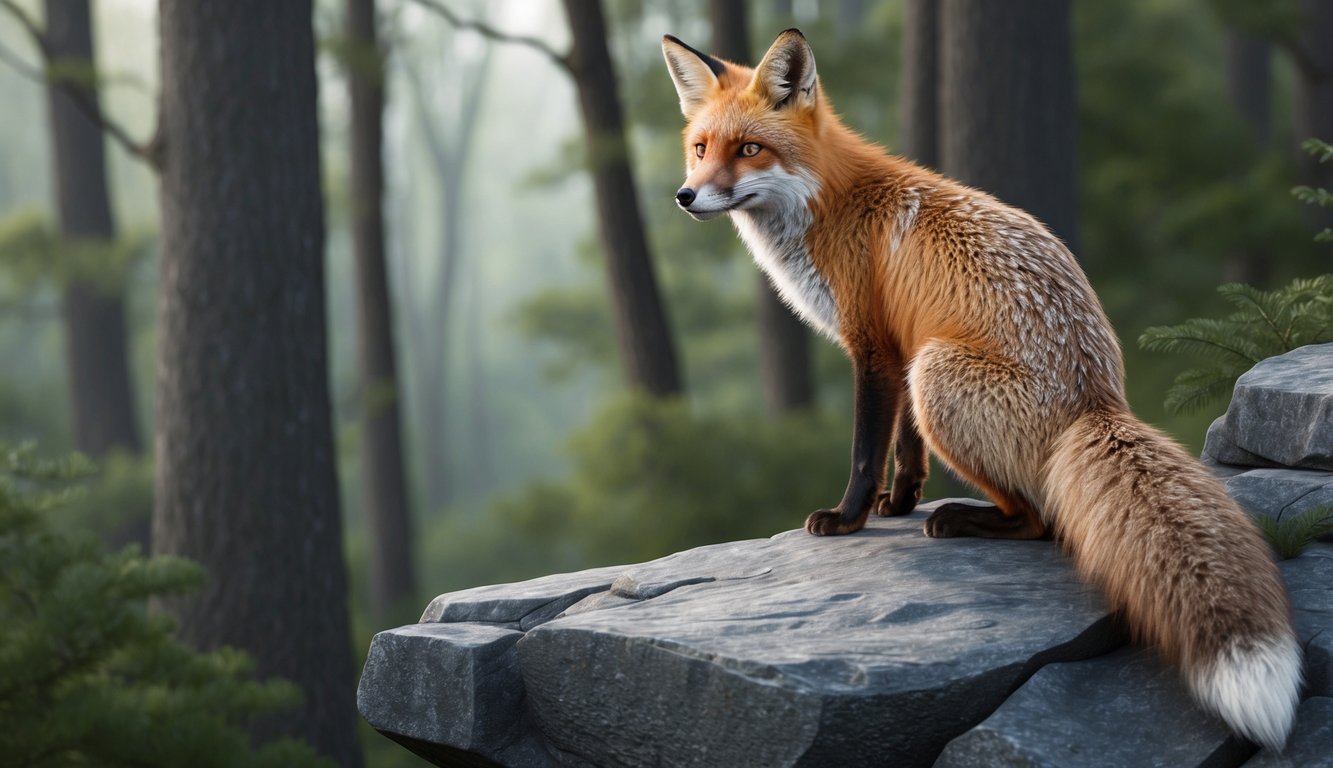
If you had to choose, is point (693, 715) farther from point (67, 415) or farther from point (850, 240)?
point (67, 415)

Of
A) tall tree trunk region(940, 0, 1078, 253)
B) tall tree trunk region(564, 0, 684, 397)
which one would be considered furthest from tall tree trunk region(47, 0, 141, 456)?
tall tree trunk region(940, 0, 1078, 253)

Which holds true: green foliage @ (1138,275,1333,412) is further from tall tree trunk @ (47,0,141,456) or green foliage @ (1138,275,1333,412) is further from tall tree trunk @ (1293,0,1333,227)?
tall tree trunk @ (47,0,141,456)

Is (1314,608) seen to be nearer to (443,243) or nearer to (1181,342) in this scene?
(1181,342)

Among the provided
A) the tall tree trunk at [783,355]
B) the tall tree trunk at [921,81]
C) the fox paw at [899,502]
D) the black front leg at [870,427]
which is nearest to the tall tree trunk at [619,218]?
the tall tree trunk at [783,355]

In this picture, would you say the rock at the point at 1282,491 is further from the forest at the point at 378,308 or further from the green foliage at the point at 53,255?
the green foliage at the point at 53,255

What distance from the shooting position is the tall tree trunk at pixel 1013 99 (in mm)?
6984

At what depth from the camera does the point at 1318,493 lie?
3.87 metres

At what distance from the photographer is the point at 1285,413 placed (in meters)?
4.07

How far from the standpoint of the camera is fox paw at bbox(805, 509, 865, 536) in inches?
168

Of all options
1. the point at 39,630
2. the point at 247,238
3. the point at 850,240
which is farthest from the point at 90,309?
the point at 850,240

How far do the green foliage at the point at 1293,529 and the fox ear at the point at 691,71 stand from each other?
2.46 m

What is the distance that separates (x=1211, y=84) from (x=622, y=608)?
43.5 feet

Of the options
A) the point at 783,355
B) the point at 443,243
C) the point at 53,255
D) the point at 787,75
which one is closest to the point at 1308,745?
the point at 787,75

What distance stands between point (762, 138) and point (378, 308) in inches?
364
